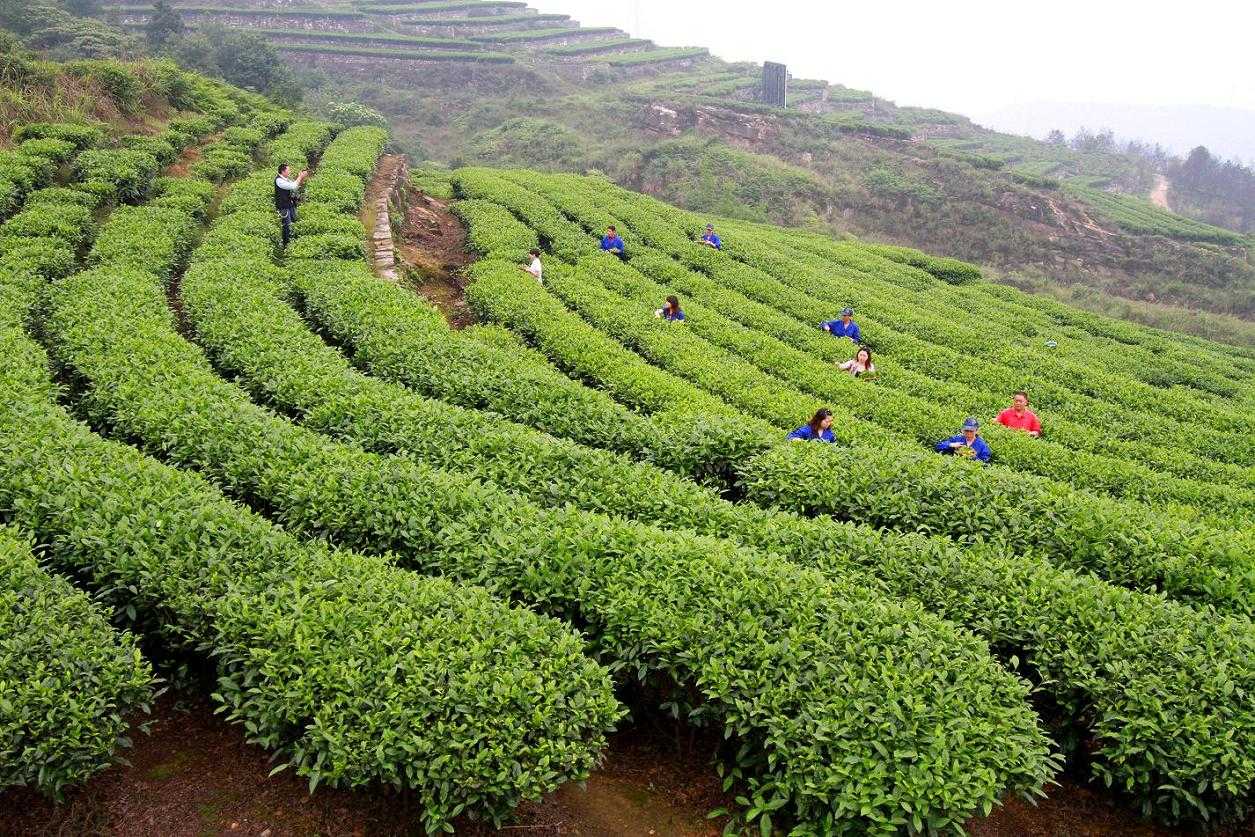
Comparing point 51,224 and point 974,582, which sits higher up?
point 51,224

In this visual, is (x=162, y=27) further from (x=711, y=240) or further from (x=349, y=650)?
(x=349, y=650)

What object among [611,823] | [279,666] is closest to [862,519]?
[611,823]

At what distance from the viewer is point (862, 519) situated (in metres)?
9.29

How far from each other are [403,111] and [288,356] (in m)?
66.9

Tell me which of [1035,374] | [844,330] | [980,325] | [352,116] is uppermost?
[352,116]

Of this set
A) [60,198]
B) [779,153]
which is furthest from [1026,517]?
[779,153]

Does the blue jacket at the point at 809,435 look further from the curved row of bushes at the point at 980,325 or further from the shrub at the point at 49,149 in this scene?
the shrub at the point at 49,149

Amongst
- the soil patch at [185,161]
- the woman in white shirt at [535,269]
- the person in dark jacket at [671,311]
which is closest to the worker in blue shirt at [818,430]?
the person in dark jacket at [671,311]

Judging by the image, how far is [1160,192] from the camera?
99.8 meters

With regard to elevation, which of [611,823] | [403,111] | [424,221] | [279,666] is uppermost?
[403,111]

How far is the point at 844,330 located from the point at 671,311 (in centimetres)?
419

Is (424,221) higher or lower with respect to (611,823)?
higher

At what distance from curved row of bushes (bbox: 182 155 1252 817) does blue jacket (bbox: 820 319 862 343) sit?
10.7 meters

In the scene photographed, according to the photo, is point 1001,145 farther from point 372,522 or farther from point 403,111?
point 372,522
